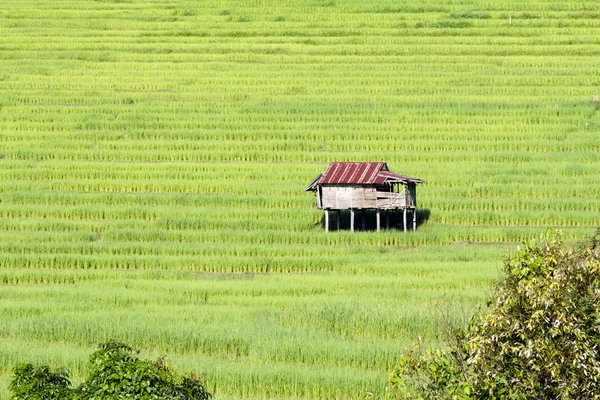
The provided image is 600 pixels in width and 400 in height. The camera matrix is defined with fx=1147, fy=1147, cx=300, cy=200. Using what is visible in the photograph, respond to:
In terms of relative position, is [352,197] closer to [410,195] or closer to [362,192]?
[362,192]

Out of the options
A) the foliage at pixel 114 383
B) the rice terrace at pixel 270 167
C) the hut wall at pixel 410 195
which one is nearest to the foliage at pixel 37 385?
the foliage at pixel 114 383

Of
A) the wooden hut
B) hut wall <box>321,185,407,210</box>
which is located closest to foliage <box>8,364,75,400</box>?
the wooden hut

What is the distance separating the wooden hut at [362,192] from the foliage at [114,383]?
72.7 ft

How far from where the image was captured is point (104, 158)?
143 feet

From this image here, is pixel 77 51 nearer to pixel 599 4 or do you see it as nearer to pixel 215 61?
pixel 215 61

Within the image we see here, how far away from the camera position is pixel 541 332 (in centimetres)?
1307

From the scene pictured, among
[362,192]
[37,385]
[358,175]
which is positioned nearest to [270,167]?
[358,175]

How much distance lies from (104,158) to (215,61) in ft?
44.8

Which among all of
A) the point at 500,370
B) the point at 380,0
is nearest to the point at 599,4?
the point at 380,0

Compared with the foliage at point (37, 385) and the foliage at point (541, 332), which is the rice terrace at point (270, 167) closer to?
the foliage at point (541, 332)

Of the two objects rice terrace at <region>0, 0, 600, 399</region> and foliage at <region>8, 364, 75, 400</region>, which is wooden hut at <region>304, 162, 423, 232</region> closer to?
rice terrace at <region>0, 0, 600, 399</region>

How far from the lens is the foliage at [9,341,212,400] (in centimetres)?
1275

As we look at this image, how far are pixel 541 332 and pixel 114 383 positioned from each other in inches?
191

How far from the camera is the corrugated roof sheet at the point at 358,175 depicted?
35344mm
